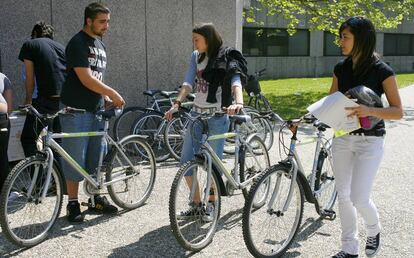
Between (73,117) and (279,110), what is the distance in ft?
29.6

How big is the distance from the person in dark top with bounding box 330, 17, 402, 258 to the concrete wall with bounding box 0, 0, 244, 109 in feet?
15.7

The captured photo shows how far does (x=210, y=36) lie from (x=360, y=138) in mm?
1591

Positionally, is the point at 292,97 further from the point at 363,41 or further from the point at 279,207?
the point at 363,41

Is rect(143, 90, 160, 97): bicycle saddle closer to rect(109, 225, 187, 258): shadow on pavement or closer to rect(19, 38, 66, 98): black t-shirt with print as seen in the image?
rect(19, 38, 66, 98): black t-shirt with print

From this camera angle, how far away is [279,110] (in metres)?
13.3

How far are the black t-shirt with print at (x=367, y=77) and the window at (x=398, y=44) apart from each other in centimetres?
3152

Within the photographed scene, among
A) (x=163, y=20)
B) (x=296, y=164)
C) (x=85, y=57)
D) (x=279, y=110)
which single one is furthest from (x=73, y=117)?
(x=279, y=110)

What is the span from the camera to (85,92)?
4.82 metres

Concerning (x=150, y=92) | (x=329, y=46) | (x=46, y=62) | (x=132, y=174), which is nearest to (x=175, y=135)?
(x=150, y=92)

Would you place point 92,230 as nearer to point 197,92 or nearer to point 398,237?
point 197,92

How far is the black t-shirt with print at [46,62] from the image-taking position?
18.0 ft

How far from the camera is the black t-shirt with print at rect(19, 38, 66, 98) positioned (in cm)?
550

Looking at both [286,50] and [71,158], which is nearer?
[71,158]

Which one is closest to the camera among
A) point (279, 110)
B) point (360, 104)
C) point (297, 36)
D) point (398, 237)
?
point (360, 104)
